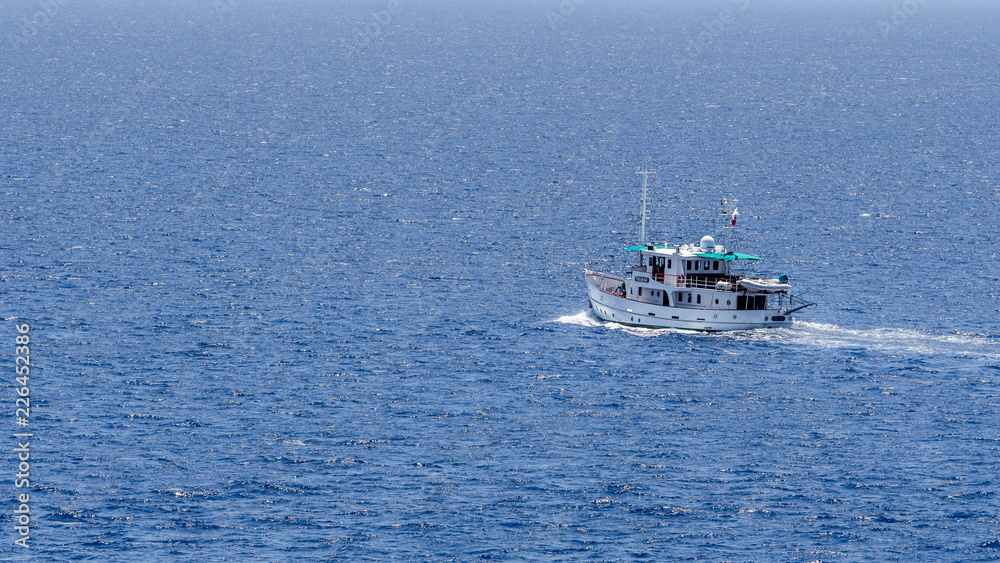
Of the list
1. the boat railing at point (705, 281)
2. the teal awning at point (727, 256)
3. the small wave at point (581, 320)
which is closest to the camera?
the teal awning at point (727, 256)

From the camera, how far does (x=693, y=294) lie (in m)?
141

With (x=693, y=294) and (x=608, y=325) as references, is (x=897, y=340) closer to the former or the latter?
(x=693, y=294)

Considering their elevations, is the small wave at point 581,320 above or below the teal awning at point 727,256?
below

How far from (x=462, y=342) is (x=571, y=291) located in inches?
905

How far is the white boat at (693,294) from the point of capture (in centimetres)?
13938

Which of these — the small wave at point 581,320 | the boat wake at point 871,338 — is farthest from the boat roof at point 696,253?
the small wave at point 581,320

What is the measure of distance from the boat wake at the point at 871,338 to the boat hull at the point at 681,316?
2.36 feet

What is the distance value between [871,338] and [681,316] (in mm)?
18796

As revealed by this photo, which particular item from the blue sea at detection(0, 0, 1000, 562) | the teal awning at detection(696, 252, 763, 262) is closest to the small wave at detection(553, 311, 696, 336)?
the blue sea at detection(0, 0, 1000, 562)

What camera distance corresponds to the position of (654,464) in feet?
348

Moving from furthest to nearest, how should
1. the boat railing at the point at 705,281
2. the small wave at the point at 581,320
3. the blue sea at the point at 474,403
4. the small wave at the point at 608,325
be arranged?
the small wave at the point at 581,320 < the boat railing at the point at 705,281 < the small wave at the point at 608,325 < the blue sea at the point at 474,403

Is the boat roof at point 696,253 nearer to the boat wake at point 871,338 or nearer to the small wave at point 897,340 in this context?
the boat wake at point 871,338

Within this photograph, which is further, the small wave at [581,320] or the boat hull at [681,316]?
the small wave at [581,320]

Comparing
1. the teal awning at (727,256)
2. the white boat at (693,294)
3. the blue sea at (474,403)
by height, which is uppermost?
the teal awning at (727,256)
